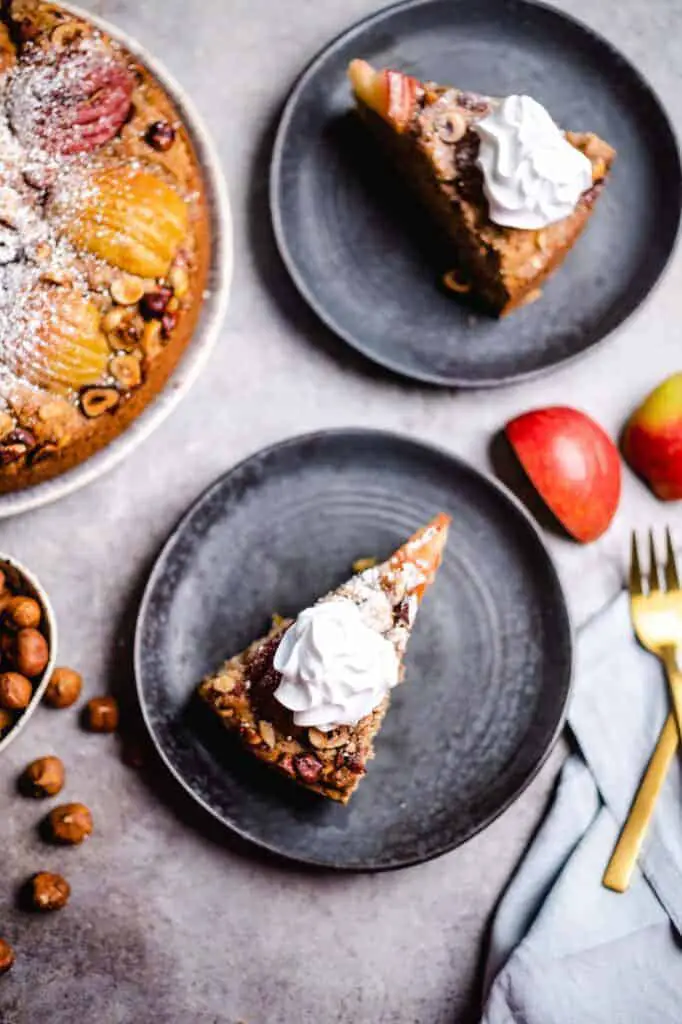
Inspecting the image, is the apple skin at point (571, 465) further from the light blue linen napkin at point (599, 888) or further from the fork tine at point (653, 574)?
the light blue linen napkin at point (599, 888)

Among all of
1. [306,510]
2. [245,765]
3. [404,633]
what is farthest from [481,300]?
[245,765]

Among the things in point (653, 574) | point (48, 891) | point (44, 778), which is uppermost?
point (653, 574)

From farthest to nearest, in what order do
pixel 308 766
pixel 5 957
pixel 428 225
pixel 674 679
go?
1. pixel 428 225
2. pixel 674 679
3. pixel 5 957
4. pixel 308 766

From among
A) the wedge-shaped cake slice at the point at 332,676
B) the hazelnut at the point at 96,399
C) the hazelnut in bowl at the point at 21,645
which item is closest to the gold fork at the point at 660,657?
the wedge-shaped cake slice at the point at 332,676

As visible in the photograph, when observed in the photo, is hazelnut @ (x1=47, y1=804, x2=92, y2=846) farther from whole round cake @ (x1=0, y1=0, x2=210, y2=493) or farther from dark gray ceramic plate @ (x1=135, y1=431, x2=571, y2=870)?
whole round cake @ (x1=0, y1=0, x2=210, y2=493)

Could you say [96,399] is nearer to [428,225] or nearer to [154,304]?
[154,304]

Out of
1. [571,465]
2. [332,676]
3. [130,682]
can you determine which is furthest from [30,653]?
[571,465]

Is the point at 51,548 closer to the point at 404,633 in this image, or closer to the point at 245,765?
the point at 245,765
